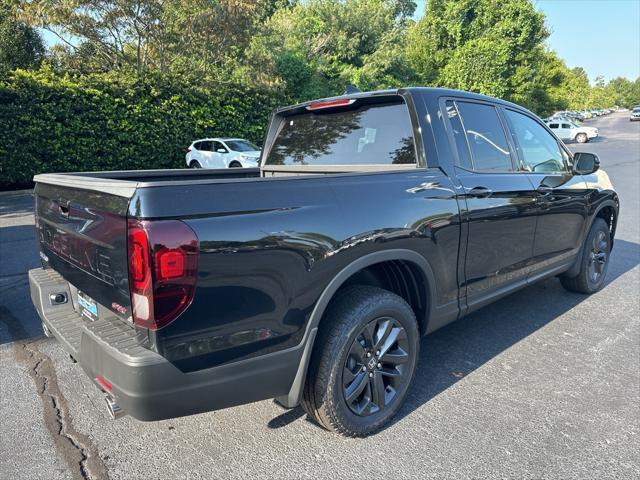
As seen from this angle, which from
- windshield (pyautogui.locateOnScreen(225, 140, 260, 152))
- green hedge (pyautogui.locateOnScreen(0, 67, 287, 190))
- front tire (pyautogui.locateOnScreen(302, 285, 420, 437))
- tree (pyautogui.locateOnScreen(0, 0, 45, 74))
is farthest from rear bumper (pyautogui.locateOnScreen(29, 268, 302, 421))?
tree (pyautogui.locateOnScreen(0, 0, 45, 74))

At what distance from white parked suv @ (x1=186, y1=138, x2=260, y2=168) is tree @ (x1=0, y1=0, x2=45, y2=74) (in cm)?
726

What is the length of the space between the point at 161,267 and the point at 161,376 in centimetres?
44

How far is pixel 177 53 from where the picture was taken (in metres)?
17.0

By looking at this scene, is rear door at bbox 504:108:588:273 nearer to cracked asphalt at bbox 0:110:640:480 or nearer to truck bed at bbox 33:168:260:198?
cracked asphalt at bbox 0:110:640:480

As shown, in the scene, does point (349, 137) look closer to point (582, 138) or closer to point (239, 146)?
point (239, 146)

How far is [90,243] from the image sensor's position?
7.20ft

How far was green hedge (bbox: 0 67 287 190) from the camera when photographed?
12875mm

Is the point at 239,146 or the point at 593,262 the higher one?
the point at 239,146

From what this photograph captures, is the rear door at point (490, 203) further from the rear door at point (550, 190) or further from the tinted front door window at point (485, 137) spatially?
the rear door at point (550, 190)

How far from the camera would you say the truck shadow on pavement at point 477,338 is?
3.11 metres

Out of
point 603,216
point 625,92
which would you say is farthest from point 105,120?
point 625,92

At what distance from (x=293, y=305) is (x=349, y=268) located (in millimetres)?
385

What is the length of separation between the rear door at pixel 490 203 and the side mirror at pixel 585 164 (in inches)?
38.2

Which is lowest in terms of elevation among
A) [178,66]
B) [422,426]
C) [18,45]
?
[422,426]
